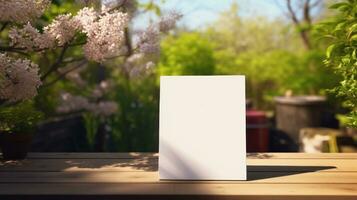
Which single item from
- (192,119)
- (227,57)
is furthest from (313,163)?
(227,57)

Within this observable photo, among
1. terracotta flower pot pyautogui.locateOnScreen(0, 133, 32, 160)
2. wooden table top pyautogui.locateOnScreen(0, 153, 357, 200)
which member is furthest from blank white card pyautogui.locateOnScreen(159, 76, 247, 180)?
terracotta flower pot pyautogui.locateOnScreen(0, 133, 32, 160)

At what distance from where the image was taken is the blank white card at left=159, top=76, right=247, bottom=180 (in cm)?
255

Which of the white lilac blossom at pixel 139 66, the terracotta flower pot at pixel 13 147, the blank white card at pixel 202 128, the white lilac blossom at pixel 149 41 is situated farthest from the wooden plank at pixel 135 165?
the white lilac blossom at pixel 139 66

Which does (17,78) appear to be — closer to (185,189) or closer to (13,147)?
(13,147)

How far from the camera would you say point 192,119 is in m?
2.61

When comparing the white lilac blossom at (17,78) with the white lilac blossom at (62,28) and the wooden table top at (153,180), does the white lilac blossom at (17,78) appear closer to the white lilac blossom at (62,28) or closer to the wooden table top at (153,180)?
the white lilac blossom at (62,28)

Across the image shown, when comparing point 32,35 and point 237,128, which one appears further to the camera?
point 32,35

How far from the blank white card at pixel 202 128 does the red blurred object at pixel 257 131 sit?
199 inches

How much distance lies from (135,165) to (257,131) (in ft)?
16.2

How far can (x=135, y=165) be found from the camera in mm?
2973

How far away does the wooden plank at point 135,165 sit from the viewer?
113 inches

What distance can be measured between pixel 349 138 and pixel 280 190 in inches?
197

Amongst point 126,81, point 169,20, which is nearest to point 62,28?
point 169,20

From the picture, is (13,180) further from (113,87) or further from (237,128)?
(113,87)
